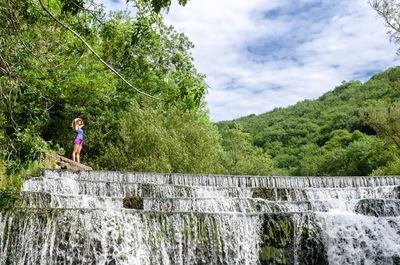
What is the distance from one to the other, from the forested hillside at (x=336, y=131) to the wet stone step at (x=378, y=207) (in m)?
19.4

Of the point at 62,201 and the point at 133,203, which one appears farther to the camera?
the point at 133,203

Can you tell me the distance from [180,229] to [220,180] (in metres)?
6.73

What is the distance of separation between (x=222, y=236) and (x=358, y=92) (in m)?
56.4

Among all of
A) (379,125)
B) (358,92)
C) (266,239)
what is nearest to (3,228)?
(266,239)

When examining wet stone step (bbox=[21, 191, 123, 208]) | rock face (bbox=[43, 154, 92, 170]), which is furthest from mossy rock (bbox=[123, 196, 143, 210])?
rock face (bbox=[43, 154, 92, 170])

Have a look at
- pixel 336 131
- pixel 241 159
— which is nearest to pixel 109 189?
pixel 241 159

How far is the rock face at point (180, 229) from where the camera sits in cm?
762

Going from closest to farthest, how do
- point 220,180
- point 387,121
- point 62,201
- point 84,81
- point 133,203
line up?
point 62,201 < point 133,203 < point 220,180 < point 84,81 < point 387,121

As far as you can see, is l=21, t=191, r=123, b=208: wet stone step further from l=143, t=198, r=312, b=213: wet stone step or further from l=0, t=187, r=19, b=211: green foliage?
l=143, t=198, r=312, b=213: wet stone step

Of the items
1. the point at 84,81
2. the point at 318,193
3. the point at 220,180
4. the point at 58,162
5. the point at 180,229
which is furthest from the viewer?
the point at 84,81

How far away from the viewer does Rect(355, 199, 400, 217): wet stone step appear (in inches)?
435

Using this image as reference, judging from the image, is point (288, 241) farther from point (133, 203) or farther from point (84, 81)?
point (84, 81)

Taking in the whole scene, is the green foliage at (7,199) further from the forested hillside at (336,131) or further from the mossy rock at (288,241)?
the forested hillside at (336,131)

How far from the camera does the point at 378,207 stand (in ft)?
36.4
